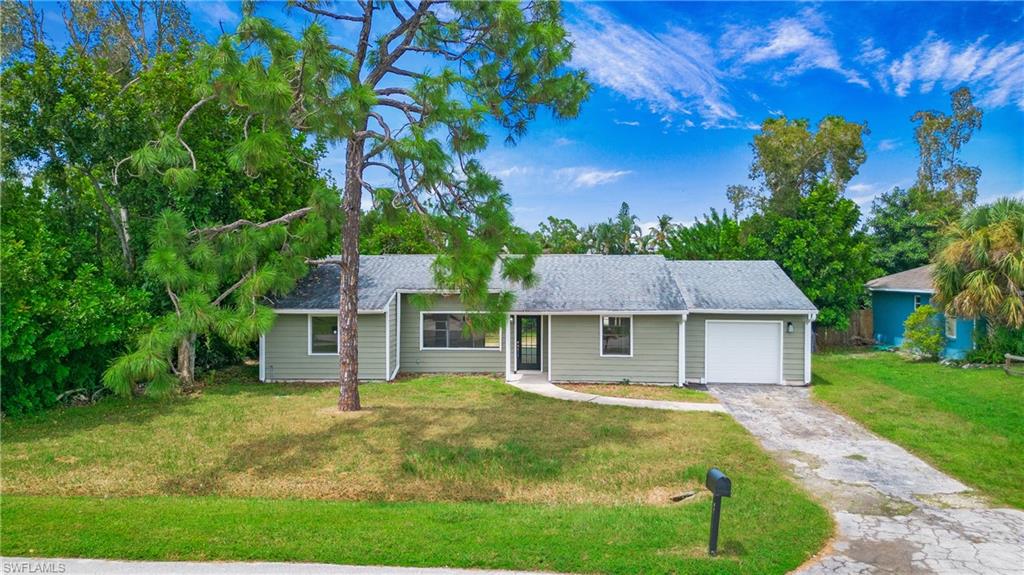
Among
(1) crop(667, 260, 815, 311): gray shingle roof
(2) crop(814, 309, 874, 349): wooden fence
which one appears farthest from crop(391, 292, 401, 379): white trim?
(2) crop(814, 309, 874, 349): wooden fence

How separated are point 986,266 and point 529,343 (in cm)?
1283

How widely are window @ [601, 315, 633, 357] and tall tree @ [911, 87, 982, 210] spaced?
23.4 metres

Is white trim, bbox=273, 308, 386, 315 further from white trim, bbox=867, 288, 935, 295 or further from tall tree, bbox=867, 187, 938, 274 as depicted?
tall tree, bbox=867, 187, 938, 274

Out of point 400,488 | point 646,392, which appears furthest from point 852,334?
point 400,488

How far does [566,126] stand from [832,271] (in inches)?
554

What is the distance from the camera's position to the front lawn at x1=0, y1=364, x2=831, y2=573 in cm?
479

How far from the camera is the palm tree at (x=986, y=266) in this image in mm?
14734

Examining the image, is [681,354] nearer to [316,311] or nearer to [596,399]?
[596,399]

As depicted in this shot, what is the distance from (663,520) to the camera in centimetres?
546

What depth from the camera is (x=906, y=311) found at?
19812 millimetres

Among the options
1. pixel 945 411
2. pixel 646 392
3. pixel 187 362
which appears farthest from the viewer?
pixel 187 362

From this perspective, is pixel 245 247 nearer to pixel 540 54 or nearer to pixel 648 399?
pixel 540 54

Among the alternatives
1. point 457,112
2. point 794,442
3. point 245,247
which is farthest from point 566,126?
point 794,442

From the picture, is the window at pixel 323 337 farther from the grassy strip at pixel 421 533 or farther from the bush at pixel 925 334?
the bush at pixel 925 334
